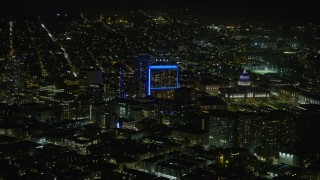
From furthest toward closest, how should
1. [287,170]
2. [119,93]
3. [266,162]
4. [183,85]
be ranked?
1. [183,85]
2. [119,93]
3. [266,162]
4. [287,170]

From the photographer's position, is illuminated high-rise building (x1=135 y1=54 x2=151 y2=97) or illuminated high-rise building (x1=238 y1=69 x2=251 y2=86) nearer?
illuminated high-rise building (x1=135 y1=54 x2=151 y2=97)

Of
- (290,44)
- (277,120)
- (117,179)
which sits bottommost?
(117,179)

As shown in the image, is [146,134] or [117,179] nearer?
[117,179]

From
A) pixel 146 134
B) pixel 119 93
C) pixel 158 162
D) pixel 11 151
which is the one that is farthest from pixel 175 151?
pixel 119 93

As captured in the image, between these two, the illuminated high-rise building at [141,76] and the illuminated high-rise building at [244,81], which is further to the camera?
the illuminated high-rise building at [244,81]

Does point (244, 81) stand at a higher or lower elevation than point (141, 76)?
lower

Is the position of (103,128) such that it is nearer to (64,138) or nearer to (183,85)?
(64,138)

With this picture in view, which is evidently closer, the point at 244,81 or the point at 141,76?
the point at 141,76

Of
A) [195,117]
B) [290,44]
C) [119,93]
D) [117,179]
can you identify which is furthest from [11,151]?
[290,44]

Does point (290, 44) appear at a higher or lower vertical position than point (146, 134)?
higher

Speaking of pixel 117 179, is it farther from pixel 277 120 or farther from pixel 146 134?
pixel 277 120

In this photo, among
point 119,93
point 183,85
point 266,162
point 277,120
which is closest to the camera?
point 266,162
